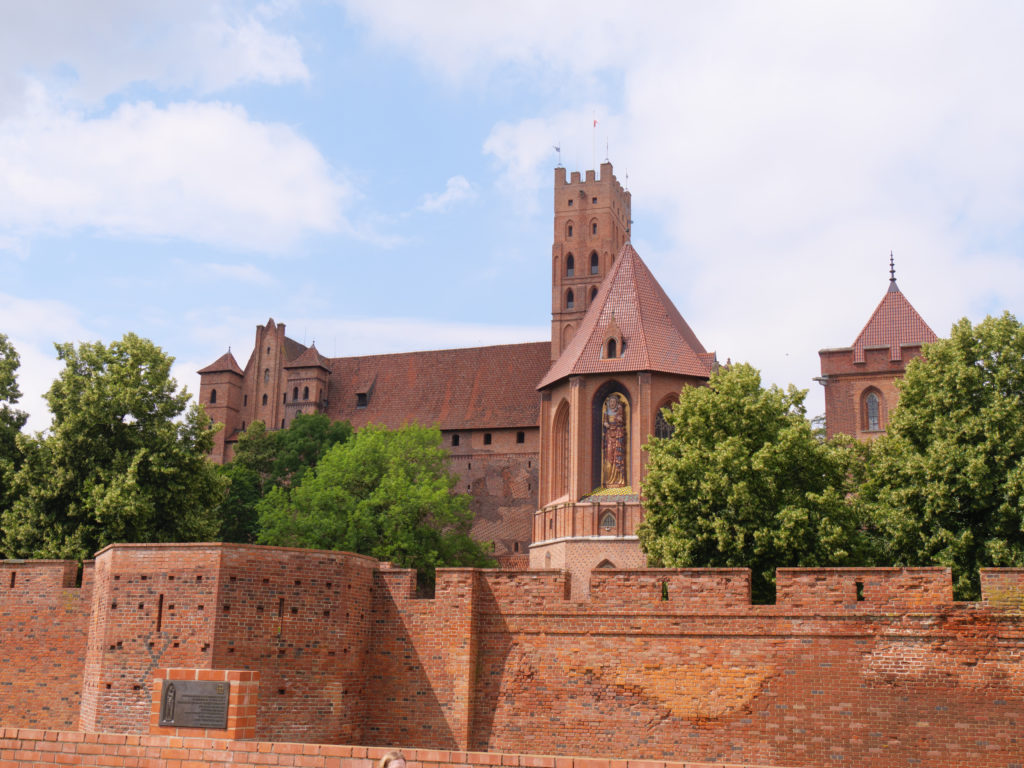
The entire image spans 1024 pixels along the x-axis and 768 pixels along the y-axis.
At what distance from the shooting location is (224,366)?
220 ft

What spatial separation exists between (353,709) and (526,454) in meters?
42.8

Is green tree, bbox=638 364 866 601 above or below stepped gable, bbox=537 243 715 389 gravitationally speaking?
below

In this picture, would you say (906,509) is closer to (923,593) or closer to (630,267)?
(923,593)

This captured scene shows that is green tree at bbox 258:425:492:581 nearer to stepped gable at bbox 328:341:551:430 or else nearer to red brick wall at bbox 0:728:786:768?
stepped gable at bbox 328:341:551:430

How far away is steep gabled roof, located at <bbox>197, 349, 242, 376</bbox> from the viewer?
219 ft

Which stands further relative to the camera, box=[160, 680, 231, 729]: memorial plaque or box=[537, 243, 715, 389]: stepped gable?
box=[537, 243, 715, 389]: stepped gable

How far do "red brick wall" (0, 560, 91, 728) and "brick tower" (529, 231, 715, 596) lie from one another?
22962 mm

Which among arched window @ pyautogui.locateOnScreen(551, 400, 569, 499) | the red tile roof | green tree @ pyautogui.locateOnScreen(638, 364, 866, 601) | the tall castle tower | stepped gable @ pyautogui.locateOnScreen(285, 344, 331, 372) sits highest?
the tall castle tower

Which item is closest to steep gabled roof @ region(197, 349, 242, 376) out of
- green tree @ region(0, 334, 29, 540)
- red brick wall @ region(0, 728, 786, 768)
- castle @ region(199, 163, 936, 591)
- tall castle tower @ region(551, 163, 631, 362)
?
castle @ region(199, 163, 936, 591)

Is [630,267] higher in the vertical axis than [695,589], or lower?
higher

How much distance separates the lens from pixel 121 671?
15742mm

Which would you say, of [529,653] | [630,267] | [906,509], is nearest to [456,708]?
[529,653]

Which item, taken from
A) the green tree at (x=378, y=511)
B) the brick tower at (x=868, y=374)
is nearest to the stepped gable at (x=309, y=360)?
the green tree at (x=378, y=511)

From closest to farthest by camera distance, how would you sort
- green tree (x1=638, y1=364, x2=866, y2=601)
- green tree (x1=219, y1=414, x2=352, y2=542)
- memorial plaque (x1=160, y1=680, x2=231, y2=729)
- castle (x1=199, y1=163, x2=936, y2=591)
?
memorial plaque (x1=160, y1=680, x2=231, y2=729)
green tree (x1=638, y1=364, x2=866, y2=601)
castle (x1=199, y1=163, x2=936, y2=591)
green tree (x1=219, y1=414, x2=352, y2=542)
